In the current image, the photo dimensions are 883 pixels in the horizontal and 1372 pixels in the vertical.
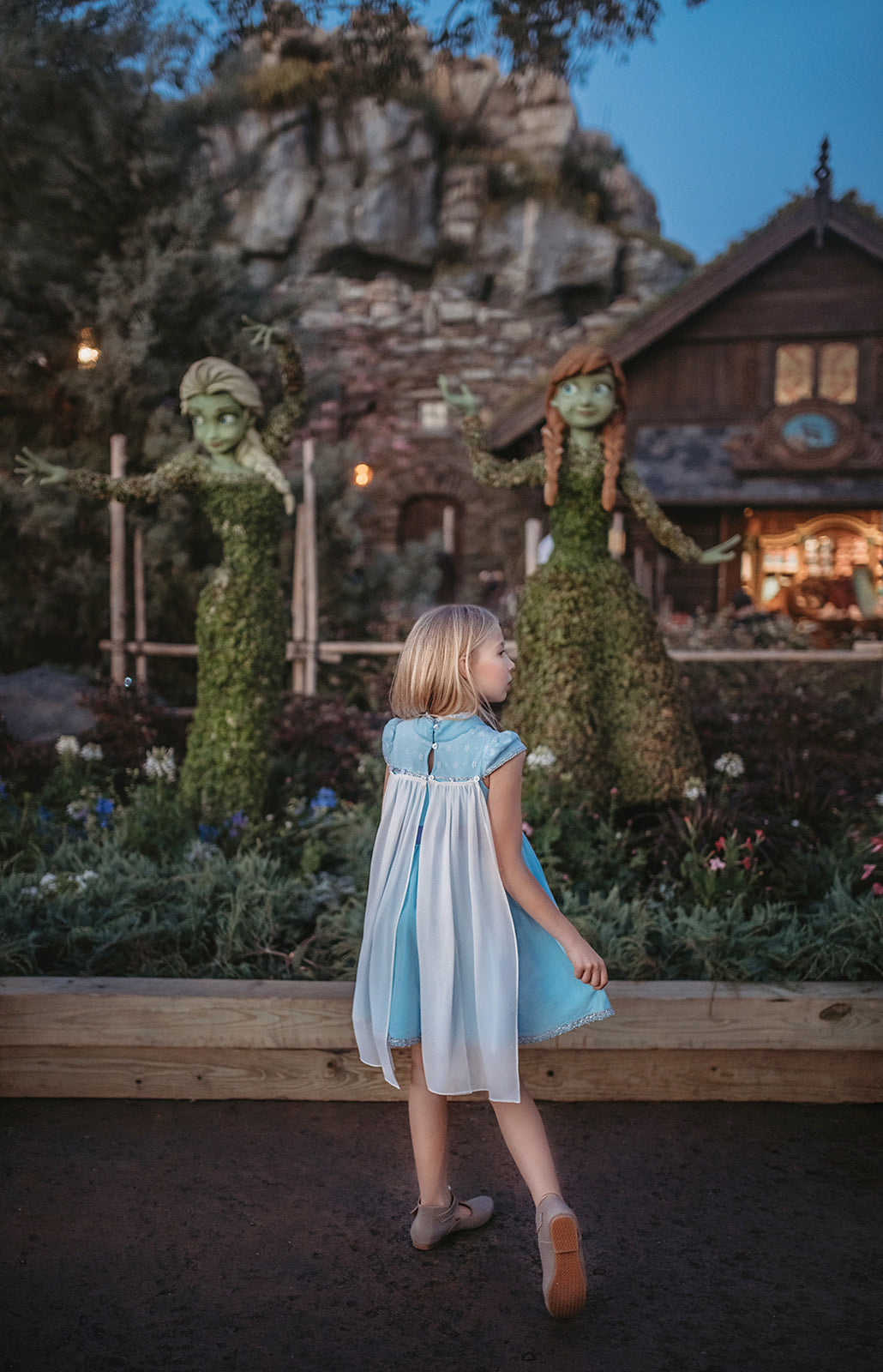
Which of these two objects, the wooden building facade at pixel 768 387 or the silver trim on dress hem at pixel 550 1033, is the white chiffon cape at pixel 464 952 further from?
the wooden building facade at pixel 768 387

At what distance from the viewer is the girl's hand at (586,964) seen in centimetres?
197

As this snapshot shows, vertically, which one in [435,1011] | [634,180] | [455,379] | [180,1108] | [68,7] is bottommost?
[180,1108]

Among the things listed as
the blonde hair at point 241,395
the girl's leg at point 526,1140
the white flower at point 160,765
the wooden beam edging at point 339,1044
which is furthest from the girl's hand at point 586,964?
the white flower at point 160,765

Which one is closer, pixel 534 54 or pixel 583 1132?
pixel 583 1132

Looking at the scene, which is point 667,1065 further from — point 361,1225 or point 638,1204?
point 361,1225

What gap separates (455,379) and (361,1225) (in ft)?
42.3

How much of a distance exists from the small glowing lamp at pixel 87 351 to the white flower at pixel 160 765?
14.6 feet

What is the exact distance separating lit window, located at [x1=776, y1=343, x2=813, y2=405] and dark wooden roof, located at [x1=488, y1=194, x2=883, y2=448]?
42.6 inches

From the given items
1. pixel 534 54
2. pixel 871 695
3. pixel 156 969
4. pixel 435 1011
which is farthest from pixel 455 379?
pixel 435 1011

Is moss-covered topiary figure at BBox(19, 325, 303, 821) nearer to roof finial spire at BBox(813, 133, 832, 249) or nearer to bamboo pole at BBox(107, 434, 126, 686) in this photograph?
bamboo pole at BBox(107, 434, 126, 686)

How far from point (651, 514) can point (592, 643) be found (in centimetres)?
70

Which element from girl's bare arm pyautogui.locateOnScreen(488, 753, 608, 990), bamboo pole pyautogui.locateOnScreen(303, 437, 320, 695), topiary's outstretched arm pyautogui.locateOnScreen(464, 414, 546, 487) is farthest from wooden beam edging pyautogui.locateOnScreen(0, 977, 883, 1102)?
bamboo pole pyautogui.locateOnScreen(303, 437, 320, 695)

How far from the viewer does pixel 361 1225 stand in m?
2.32

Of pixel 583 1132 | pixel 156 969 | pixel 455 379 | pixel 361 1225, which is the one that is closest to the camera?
pixel 361 1225
